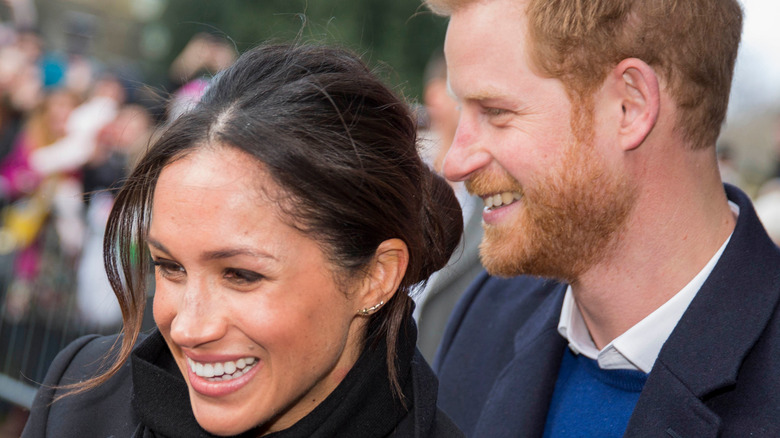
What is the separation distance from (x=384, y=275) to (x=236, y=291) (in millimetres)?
476

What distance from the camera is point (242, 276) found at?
211 cm

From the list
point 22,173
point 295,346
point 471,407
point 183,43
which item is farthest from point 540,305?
point 183,43

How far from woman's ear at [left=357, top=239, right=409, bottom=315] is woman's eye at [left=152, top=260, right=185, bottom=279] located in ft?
1.65

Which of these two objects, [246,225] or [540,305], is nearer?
[246,225]

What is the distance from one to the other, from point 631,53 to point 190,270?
5.10 ft

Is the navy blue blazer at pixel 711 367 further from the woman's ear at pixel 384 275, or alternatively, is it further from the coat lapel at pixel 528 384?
the woman's ear at pixel 384 275

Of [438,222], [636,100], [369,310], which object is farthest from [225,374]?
[636,100]

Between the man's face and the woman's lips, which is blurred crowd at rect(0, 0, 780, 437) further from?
the woman's lips

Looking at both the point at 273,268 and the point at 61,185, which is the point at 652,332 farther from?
the point at 61,185

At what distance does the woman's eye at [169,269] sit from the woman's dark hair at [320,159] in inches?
8.7

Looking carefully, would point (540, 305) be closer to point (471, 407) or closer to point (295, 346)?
point (471, 407)

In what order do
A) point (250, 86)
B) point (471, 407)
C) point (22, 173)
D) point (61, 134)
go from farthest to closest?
point (61, 134) < point (22, 173) < point (471, 407) < point (250, 86)

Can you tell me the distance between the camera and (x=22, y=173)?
269 inches

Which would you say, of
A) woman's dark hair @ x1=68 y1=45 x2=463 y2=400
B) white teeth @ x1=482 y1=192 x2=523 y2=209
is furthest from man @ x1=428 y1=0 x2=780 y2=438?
woman's dark hair @ x1=68 y1=45 x2=463 y2=400
